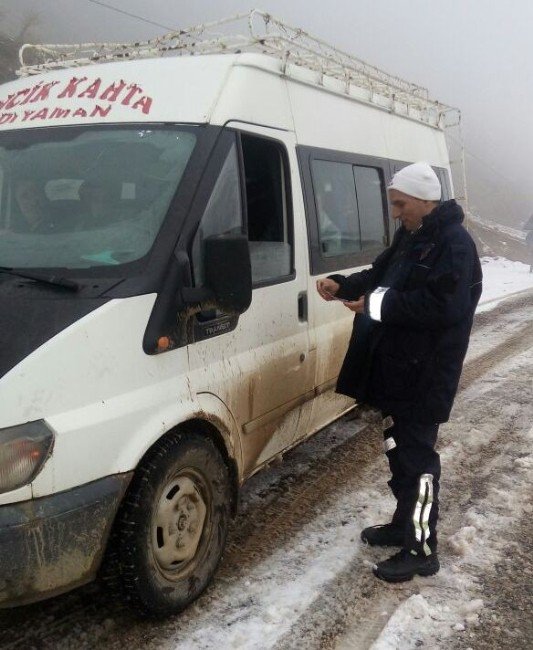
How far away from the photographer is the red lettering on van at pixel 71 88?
11.0 ft

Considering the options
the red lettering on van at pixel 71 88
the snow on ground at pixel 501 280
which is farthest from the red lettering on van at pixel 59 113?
the snow on ground at pixel 501 280

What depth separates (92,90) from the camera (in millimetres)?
3332

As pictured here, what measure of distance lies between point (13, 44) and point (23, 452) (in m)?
27.5

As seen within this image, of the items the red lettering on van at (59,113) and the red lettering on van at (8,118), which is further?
the red lettering on van at (8,118)

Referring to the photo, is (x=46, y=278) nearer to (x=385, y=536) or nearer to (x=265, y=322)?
(x=265, y=322)

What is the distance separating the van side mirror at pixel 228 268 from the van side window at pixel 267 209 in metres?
0.52

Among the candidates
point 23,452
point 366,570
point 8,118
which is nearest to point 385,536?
point 366,570

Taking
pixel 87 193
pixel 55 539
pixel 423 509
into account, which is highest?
pixel 87 193

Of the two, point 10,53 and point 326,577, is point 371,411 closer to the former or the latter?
point 326,577

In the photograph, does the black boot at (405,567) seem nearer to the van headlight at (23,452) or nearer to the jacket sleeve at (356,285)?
the jacket sleeve at (356,285)

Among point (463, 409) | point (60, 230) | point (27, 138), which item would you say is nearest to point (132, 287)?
point (60, 230)

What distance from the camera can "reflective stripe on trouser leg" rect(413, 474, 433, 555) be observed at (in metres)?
3.22

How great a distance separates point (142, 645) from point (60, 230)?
1800mm

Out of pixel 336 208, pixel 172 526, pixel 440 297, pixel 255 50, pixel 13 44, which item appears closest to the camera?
pixel 172 526
